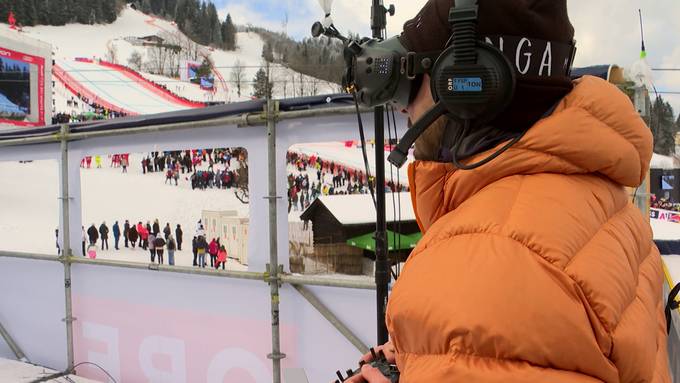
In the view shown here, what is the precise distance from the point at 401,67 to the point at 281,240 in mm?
3576

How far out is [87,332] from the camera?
5.85 metres

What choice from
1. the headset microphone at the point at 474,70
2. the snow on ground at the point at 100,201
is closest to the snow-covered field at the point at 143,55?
the snow on ground at the point at 100,201

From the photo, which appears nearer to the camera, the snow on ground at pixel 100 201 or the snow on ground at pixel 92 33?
the snow on ground at pixel 100 201

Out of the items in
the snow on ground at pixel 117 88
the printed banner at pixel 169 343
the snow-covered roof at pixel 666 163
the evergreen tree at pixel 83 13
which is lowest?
the printed banner at pixel 169 343

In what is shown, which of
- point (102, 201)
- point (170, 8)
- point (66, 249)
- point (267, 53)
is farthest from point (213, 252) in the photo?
point (170, 8)

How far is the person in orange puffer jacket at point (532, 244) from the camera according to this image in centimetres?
65

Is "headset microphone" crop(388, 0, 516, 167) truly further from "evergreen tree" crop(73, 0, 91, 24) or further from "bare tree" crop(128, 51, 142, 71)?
"evergreen tree" crop(73, 0, 91, 24)

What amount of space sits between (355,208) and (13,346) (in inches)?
182

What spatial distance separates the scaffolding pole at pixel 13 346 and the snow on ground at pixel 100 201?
1.66m

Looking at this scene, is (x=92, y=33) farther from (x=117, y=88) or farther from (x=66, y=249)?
(x=66, y=249)

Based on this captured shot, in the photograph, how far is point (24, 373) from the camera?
20.1ft

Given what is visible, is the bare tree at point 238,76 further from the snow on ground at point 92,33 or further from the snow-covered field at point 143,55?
the snow on ground at point 92,33

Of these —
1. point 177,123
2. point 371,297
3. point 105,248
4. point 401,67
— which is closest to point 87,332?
point 105,248

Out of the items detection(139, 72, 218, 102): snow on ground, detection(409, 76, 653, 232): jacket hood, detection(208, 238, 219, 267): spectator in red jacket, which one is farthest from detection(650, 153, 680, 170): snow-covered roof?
detection(139, 72, 218, 102): snow on ground
